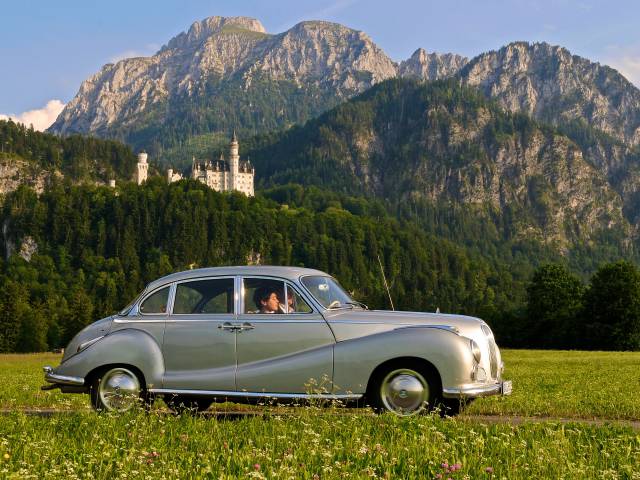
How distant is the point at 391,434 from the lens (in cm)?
1105

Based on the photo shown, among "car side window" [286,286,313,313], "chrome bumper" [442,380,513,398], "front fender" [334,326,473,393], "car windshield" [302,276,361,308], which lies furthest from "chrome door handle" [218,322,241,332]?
"chrome bumper" [442,380,513,398]

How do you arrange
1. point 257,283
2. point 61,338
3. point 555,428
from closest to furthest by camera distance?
point 555,428 < point 257,283 < point 61,338

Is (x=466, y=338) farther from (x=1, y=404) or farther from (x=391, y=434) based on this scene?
(x=1, y=404)

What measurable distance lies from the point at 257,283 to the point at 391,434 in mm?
4756

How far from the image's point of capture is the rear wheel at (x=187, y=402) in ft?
48.1

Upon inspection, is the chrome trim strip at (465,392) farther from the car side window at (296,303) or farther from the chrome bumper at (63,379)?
the chrome bumper at (63,379)

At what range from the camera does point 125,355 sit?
1476 cm

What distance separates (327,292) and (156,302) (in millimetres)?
3309

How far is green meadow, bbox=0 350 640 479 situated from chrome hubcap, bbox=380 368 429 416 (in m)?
0.47

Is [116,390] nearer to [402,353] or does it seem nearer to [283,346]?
[283,346]

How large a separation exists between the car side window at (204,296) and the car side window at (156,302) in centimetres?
23

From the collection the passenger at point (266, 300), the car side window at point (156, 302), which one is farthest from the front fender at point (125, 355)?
the passenger at point (266, 300)

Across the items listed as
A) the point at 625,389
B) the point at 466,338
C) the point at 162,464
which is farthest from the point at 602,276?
the point at 162,464

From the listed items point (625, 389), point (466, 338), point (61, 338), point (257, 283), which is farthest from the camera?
point (61, 338)
